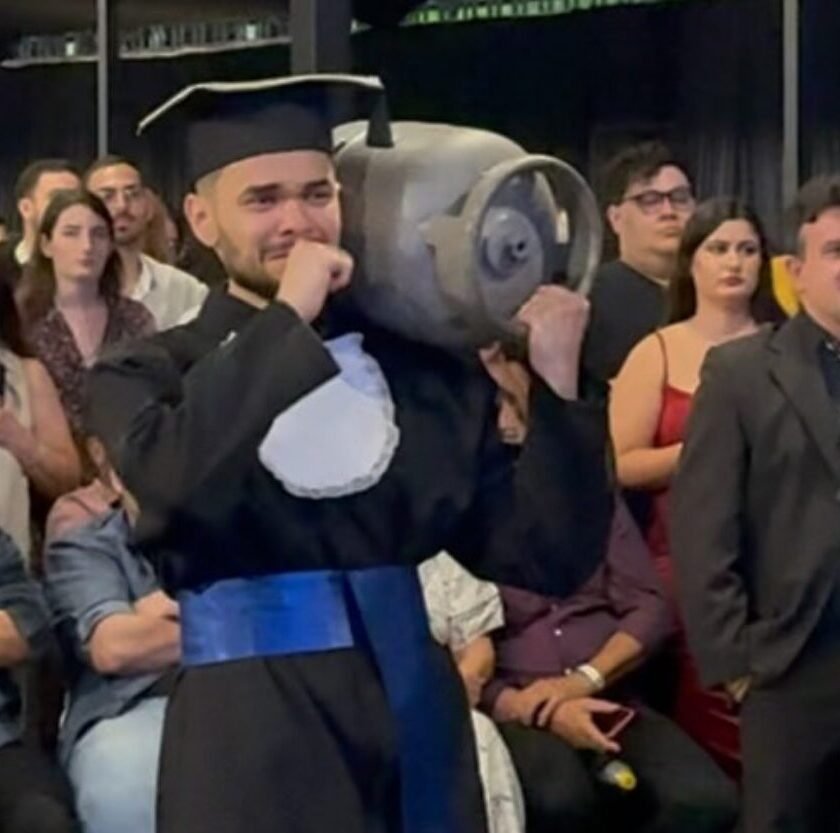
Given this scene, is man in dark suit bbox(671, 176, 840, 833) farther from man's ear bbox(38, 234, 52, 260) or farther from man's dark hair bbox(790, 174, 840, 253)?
man's ear bbox(38, 234, 52, 260)

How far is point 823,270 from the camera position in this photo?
3.50 meters

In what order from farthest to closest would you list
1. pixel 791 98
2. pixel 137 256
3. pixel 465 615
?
pixel 791 98, pixel 137 256, pixel 465 615

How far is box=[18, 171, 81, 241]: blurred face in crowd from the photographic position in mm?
4363

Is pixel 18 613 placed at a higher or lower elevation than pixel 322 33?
lower

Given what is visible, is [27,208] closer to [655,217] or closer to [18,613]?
[655,217]

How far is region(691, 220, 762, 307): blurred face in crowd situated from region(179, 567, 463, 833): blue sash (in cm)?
184

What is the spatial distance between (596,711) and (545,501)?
1.45m

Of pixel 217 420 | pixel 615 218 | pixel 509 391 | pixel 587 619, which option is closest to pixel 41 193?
pixel 615 218

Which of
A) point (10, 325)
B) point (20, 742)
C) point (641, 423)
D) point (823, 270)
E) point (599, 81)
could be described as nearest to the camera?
point (20, 742)

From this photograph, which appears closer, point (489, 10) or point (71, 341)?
point (71, 341)

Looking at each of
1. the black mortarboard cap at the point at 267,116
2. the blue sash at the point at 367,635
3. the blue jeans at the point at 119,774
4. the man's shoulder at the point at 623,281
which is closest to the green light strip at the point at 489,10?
the man's shoulder at the point at 623,281

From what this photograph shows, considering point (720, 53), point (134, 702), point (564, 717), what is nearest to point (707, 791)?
point (564, 717)

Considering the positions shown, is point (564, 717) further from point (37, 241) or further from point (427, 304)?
point (427, 304)

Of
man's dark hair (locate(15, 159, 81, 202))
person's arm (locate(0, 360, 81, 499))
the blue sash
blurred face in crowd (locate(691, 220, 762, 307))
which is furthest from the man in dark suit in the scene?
man's dark hair (locate(15, 159, 81, 202))
